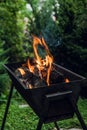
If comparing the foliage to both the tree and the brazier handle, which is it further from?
the brazier handle

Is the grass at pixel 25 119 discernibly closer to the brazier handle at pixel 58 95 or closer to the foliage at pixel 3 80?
the foliage at pixel 3 80

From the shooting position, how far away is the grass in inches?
185

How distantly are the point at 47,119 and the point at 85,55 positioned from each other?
2468 mm

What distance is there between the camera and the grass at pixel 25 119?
15.4ft

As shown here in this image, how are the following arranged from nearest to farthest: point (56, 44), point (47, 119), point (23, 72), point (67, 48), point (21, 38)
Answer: point (47, 119)
point (23, 72)
point (67, 48)
point (56, 44)
point (21, 38)

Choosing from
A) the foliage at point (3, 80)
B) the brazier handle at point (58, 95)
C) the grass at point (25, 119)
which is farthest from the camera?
the foliage at point (3, 80)

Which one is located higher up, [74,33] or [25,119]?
[74,33]

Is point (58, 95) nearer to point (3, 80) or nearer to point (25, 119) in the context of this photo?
point (25, 119)

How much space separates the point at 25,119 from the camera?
4957 mm

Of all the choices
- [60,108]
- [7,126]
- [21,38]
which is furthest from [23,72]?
[21,38]

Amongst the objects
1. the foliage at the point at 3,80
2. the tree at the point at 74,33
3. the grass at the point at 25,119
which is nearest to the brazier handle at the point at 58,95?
the grass at the point at 25,119

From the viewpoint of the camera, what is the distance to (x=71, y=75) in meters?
3.50

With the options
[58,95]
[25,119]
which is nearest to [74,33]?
[25,119]

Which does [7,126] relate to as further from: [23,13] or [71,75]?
[23,13]
